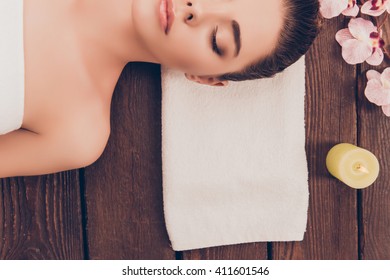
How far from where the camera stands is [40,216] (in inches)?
40.4

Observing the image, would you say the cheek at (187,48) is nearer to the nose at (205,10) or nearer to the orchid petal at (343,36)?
the nose at (205,10)

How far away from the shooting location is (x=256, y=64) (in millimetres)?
865

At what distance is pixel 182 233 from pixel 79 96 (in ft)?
1.22

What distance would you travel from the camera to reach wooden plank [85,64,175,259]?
1.02m

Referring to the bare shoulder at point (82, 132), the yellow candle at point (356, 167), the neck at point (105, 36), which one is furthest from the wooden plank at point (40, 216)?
the yellow candle at point (356, 167)

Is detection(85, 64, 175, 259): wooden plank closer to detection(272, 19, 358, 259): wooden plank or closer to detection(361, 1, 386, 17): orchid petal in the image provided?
detection(272, 19, 358, 259): wooden plank

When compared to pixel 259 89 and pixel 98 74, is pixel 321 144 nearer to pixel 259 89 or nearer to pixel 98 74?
pixel 259 89

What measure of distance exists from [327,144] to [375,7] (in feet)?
1.03

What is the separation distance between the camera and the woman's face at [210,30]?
777mm

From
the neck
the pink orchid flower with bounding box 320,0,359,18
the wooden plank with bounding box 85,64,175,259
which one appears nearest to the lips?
the neck

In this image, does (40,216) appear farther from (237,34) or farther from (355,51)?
(355,51)

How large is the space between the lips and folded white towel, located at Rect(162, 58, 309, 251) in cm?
18

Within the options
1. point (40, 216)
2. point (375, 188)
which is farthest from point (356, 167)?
point (40, 216)
